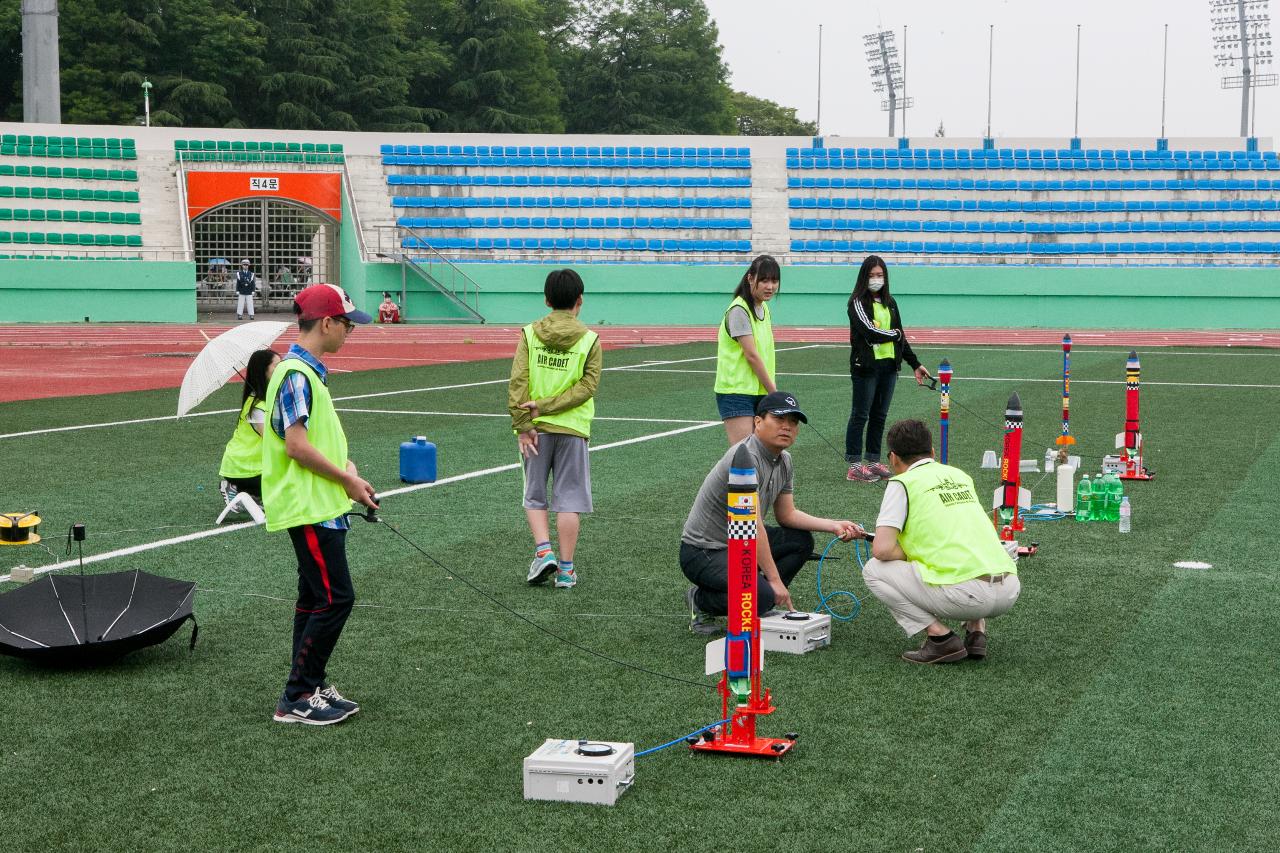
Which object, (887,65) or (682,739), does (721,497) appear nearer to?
(682,739)

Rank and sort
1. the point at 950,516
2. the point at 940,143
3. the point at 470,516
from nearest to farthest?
the point at 950,516
the point at 470,516
the point at 940,143

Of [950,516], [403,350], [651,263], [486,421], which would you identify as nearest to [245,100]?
[651,263]

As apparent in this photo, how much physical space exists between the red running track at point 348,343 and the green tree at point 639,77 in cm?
3937

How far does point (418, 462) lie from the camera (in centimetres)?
1202

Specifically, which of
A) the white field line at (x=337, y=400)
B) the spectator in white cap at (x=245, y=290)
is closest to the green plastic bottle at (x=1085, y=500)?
the white field line at (x=337, y=400)

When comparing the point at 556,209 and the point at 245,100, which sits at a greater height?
the point at 245,100

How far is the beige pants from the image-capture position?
6512 mm

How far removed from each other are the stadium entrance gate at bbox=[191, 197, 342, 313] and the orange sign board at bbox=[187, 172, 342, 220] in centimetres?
47

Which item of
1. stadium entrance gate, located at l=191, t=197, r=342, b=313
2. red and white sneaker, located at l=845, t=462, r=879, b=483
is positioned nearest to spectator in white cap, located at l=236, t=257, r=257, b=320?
stadium entrance gate, located at l=191, t=197, r=342, b=313

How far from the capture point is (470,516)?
1052 cm

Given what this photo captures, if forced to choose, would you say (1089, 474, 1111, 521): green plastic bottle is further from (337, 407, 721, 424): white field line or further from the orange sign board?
the orange sign board

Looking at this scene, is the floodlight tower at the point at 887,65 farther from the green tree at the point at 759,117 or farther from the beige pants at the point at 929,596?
the beige pants at the point at 929,596

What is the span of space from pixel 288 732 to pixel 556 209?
3986 cm

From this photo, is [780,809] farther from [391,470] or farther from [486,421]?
[486,421]
